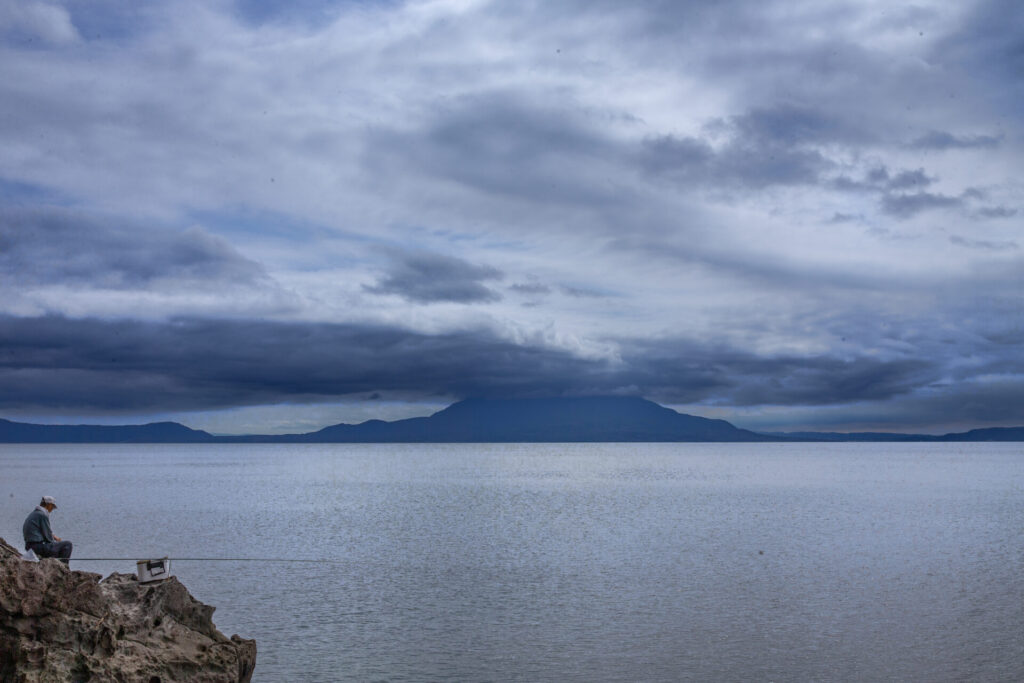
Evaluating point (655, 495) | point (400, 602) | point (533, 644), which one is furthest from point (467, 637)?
point (655, 495)

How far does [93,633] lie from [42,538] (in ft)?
27.8

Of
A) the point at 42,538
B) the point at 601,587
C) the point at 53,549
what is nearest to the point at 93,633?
the point at 53,549

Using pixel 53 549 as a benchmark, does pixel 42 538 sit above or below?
above

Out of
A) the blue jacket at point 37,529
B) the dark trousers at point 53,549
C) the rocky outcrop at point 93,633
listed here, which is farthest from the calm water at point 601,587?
the blue jacket at point 37,529

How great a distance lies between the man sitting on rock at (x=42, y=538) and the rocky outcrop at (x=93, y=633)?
6.15 meters

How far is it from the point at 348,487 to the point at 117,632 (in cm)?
9186

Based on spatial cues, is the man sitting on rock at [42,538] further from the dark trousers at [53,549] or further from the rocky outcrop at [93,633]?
the rocky outcrop at [93,633]

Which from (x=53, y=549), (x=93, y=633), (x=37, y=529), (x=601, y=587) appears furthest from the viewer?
(x=601, y=587)

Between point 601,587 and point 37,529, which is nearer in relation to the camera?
point 37,529

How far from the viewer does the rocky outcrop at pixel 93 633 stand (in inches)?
472

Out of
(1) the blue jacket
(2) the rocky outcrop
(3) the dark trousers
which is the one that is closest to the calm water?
(2) the rocky outcrop

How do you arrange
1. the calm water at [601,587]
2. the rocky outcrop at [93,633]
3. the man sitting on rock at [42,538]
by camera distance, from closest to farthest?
the rocky outcrop at [93,633] < the man sitting on rock at [42,538] < the calm water at [601,587]

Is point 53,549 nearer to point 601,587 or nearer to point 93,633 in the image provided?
point 93,633

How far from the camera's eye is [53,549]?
19625 mm
